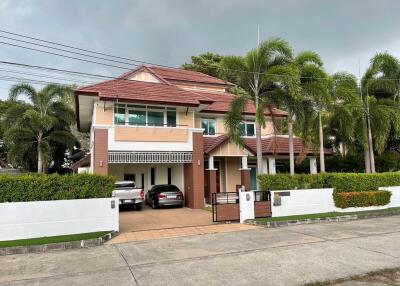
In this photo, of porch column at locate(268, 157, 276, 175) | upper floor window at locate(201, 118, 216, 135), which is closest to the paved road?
porch column at locate(268, 157, 276, 175)

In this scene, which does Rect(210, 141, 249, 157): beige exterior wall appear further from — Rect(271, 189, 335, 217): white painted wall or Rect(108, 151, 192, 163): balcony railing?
Rect(271, 189, 335, 217): white painted wall

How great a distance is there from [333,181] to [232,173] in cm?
887

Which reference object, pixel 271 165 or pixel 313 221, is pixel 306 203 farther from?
pixel 271 165

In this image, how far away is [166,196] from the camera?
19469mm

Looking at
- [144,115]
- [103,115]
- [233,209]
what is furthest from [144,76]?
[233,209]

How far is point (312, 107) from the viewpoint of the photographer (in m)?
17.2

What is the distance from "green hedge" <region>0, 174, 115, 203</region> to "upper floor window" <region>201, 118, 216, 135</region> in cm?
1176

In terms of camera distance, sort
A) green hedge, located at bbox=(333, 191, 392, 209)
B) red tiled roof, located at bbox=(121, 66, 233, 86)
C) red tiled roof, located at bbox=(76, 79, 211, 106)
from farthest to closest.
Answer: red tiled roof, located at bbox=(121, 66, 233, 86), red tiled roof, located at bbox=(76, 79, 211, 106), green hedge, located at bbox=(333, 191, 392, 209)

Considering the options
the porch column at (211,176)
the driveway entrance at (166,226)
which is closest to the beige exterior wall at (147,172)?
the porch column at (211,176)

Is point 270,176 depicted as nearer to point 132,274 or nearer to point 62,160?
point 132,274

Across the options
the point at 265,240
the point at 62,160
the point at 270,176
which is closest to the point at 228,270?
the point at 265,240

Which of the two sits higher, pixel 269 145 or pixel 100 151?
pixel 269 145


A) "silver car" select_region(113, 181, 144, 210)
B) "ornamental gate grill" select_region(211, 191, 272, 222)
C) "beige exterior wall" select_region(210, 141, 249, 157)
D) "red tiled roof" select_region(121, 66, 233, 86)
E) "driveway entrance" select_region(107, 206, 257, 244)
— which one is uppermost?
"red tiled roof" select_region(121, 66, 233, 86)

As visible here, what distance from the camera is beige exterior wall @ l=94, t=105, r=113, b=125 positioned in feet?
59.4
